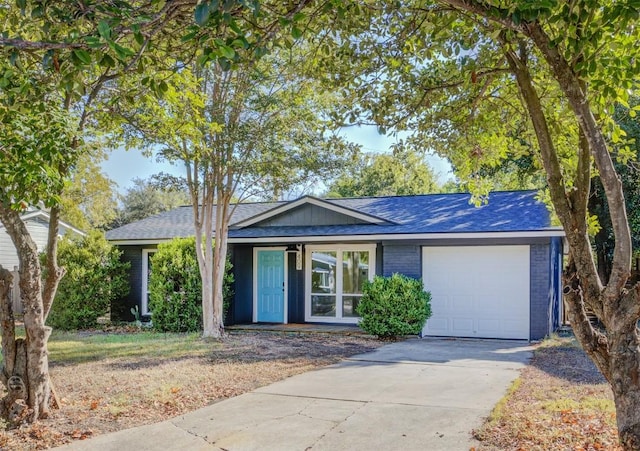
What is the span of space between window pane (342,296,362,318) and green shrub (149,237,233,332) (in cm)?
356

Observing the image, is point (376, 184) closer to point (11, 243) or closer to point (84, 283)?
point (11, 243)

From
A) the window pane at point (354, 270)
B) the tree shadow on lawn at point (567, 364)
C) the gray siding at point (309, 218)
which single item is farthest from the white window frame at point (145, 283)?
the tree shadow on lawn at point (567, 364)

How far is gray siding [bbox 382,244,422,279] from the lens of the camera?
13148 mm

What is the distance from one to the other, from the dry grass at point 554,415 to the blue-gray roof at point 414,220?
4518mm

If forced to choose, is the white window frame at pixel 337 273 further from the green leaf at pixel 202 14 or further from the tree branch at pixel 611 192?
the green leaf at pixel 202 14

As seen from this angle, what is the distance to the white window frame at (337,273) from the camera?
47.0 feet

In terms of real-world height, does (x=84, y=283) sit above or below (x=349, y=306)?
above

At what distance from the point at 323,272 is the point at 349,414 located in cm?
906

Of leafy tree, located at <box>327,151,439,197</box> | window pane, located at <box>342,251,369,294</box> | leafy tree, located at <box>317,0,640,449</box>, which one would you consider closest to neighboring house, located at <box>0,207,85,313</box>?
leafy tree, located at <box>327,151,439,197</box>

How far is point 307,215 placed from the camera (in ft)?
49.9

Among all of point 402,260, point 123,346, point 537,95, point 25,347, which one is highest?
point 537,95

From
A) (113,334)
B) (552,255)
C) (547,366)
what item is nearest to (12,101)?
(547,366)

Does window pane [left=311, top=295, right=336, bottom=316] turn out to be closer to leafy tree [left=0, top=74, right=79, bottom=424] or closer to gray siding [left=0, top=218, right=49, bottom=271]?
leafy tree [left=0, top=74, right=79, bottom=424]

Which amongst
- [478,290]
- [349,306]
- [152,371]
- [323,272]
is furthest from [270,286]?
[152,371]
